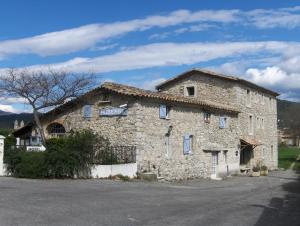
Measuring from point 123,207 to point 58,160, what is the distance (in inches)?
328

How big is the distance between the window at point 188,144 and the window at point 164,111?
236cm

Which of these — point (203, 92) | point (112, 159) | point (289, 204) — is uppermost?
point (203, 92)

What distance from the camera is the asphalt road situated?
10909mm

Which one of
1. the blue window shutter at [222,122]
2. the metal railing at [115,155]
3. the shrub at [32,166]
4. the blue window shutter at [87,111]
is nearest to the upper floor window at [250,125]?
the blue window shutter at [222,122]

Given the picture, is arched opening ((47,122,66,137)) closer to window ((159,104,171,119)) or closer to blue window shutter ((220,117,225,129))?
window ((159,104,171,119))

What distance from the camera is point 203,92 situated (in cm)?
3656

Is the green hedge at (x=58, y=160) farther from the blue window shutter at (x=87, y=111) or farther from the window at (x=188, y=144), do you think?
Answer: the window at (x=188, y=144)

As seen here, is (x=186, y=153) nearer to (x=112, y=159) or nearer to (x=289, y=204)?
(x=112, y=159)

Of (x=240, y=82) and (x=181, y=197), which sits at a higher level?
(x=240, y=82)

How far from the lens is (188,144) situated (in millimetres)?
Result: 28812

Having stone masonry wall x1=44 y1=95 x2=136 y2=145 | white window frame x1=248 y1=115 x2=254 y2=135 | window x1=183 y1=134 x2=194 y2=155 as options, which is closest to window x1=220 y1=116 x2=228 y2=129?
window x1=183 y1=134 x2=194 y2=155

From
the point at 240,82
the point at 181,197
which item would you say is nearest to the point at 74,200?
the point at 181,197

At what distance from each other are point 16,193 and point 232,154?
2268cm

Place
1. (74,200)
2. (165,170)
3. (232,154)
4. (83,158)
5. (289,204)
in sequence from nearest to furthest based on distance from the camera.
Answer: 1. (74,200)
2. (289,204)
3. (83,158)
4. (165,170)
5. (232,154)
